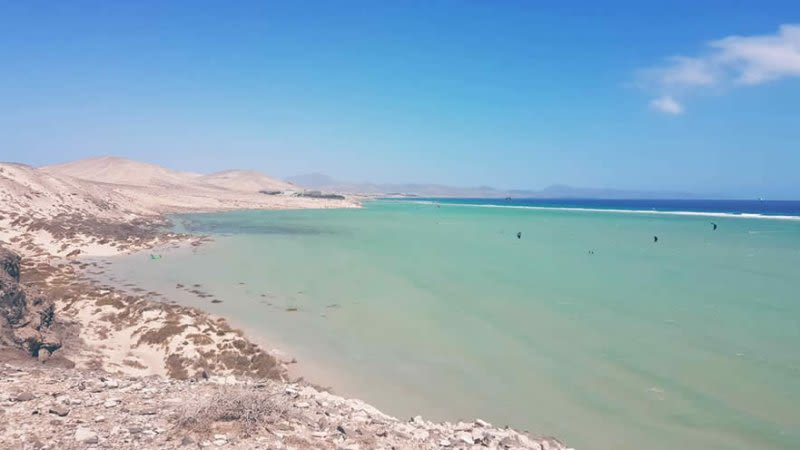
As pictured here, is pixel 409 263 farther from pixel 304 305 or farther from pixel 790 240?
pixel 790 240

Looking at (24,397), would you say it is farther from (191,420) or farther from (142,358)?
(142,358)

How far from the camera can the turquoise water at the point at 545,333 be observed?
10391 mm

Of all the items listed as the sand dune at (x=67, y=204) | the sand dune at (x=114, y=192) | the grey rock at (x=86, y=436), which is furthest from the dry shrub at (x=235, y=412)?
the sand dune at (x=114, y=192)

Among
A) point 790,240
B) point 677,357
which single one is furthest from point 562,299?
point 790,240

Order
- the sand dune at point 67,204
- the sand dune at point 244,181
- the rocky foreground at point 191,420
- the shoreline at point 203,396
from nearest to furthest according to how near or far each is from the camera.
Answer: the rocky foreground at point 191,420 → the shoreline at point 203,396 → the sand dune at point 67,204 → the sand dune at point 244,181

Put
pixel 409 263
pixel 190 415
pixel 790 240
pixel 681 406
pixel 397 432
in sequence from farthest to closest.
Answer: pixel 790 240 → pixel 409 263 → pixel 681 406 → pixel 397 432 → pixel 190 415

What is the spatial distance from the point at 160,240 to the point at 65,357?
2992 cm

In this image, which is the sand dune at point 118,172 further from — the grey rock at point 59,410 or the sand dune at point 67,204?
the grey rock at point 59,410

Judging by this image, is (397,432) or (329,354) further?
(329,354)

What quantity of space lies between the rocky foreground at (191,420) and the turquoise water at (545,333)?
2.38 m

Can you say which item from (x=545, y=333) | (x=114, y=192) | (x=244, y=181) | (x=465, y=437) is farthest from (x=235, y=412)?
(x=244, y=181)

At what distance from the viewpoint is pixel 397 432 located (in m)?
7.71

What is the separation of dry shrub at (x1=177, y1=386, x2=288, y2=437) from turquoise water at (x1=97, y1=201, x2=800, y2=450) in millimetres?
3906

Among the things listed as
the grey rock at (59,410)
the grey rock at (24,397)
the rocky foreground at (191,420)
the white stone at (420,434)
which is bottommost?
the white stone at (420,434)
